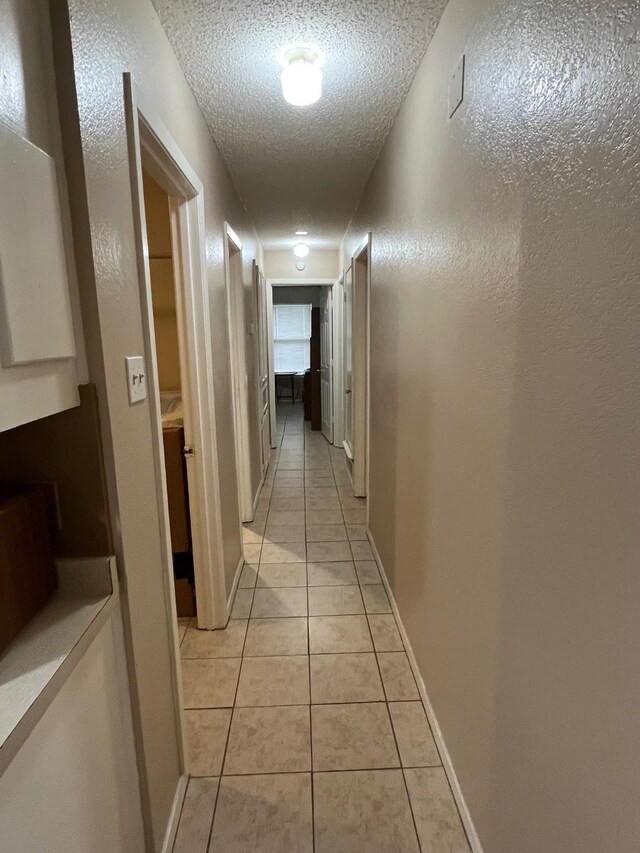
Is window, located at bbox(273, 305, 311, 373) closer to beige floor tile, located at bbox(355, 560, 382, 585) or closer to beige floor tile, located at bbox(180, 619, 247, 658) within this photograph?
beige floor tile, located at bbox(355, 560, 382, 585)

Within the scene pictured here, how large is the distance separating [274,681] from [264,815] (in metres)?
0.53

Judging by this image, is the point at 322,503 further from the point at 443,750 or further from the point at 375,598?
the point at 443,750

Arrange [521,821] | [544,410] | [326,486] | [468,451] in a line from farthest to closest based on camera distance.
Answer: [326,486], [468,451], [521,821], [544,410]

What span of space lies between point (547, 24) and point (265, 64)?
1.20 meters

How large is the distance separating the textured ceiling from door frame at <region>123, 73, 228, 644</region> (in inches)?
14.3

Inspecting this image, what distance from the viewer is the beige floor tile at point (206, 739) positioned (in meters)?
1.51

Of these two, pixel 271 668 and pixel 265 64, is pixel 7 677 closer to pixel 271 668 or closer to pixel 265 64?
pixel 271 668

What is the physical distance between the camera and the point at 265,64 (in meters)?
1.66

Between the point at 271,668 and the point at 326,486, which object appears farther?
the point at 326,486

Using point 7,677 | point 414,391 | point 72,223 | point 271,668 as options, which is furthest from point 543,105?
point 271,668

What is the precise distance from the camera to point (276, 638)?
2146mm

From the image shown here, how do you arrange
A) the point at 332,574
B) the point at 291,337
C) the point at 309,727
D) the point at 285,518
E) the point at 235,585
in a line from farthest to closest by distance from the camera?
the point at 291,337 → the point at 285,518 → the point at 332,574 → the point at 235,585 → the point at 309,727

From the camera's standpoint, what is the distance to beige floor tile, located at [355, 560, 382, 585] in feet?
8.61

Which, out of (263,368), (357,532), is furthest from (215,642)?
(263,368)
